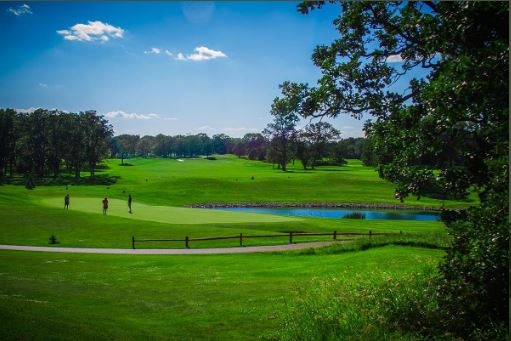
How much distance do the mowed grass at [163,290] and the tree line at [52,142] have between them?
32087 mm

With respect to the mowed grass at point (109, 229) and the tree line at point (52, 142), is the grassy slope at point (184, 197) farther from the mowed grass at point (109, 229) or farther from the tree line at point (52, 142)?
the tree line at point (52, 142)

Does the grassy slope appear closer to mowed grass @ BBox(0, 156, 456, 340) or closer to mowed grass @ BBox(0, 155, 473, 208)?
mowed grass @ BBox(0, 155, 473, 208)

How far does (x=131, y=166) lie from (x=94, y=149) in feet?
124

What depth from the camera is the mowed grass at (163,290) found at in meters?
11.8

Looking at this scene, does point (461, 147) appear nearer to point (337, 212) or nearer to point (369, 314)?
point (369, 314)

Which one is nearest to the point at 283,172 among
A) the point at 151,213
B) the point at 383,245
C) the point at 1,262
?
the point at 151,213

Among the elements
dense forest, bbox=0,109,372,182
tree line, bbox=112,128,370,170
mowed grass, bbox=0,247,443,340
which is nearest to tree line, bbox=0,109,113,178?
dense forest, bbox=0,109,372,182

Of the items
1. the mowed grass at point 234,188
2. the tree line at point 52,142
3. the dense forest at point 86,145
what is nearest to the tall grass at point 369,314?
the dense forest at point 86,145

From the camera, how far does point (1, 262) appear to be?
24.3 m

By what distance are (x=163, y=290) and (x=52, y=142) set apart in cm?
6750

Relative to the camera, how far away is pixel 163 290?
60.9 ft

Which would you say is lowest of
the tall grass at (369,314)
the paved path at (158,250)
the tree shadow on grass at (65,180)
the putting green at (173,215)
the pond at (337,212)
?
the pond at (337,212)

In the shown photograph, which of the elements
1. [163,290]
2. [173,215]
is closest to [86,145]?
[173,215]

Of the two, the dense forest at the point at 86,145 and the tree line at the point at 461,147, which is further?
the dense forest at the point at 86,145
